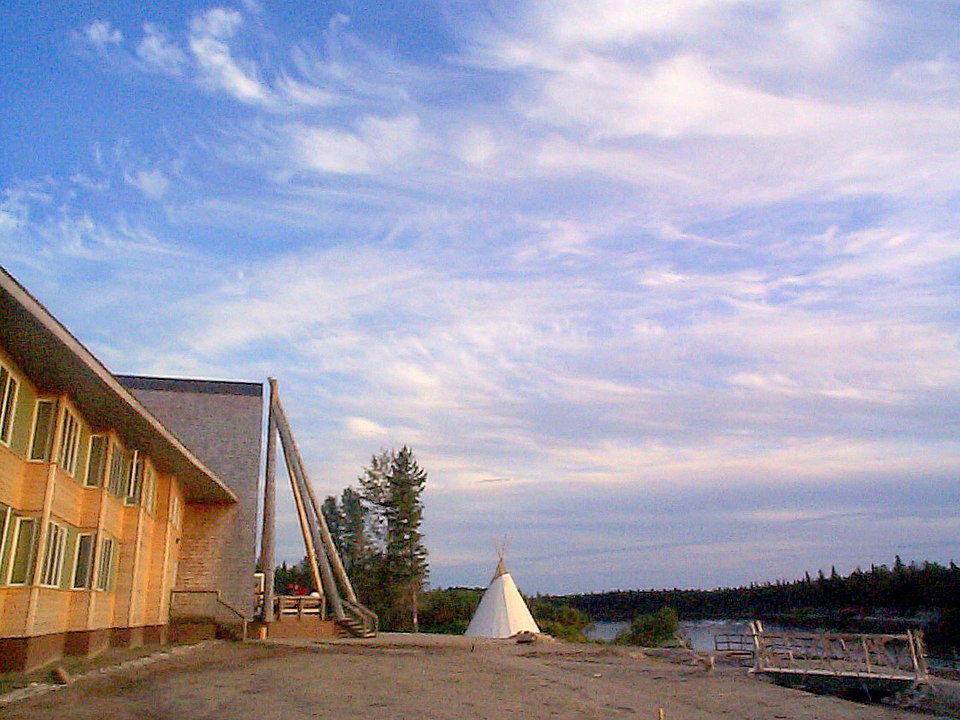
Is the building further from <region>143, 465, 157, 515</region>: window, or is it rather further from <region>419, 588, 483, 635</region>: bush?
<region>419, 588, 483, 635</region>: bush

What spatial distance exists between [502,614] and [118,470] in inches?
851

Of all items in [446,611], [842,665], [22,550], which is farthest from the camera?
[446,611]

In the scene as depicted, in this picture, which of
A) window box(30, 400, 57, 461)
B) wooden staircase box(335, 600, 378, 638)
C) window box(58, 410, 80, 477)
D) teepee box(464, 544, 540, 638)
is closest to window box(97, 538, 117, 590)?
window box(58, 410, 80, 477)

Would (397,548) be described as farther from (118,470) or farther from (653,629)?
(118,470)

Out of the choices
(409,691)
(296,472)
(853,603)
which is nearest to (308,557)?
(296,472)

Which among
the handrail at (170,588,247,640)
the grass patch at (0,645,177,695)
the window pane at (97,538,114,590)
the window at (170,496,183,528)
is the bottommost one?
the grass patch at (0,645,177,695)

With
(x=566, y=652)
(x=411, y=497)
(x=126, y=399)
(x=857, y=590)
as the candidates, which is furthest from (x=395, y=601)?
(x=857, y=590)

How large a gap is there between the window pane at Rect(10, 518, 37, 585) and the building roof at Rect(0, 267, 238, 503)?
7.62 feet

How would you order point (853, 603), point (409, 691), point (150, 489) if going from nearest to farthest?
point (409, 691), point (150, 489), point (853, 603)

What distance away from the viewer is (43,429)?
14.5m

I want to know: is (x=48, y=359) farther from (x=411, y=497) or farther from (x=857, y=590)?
(x=857, y=590)

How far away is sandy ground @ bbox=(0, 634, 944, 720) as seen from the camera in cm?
1109

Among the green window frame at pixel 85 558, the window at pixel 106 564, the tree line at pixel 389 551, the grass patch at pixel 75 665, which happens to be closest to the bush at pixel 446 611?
the tree line at pixel 389 551

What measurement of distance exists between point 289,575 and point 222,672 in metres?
42.7
